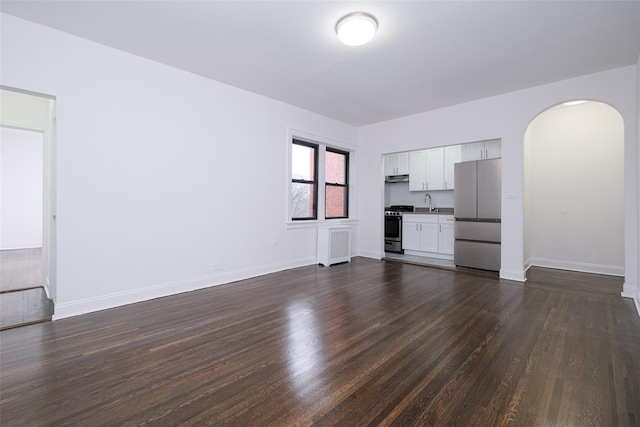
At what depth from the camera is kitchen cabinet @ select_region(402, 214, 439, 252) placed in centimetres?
610

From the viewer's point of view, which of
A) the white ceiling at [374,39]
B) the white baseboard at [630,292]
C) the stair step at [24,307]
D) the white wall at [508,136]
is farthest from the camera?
the white wall at [508,136]

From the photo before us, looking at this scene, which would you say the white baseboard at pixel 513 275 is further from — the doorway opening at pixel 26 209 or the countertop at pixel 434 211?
the doorway opening at pixel 26 209

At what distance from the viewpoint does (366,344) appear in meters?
2.27

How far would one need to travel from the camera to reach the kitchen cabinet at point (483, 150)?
5.34 meters

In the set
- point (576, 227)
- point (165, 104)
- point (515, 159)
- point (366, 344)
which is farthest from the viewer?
point (576, 227)

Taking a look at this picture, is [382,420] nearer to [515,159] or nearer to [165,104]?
[165,104]

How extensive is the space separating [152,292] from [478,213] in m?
4.87

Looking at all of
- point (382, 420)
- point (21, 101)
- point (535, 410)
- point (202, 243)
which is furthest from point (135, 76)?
point (535, 410)

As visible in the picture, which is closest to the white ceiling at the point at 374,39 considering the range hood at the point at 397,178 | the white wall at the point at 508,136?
the white wall at the point at 508,136

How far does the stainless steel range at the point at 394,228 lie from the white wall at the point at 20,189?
874 cm

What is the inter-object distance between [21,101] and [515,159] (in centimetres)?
660

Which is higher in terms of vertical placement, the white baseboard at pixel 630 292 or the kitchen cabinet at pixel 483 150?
the kitchen cabinet at pixel 483 150

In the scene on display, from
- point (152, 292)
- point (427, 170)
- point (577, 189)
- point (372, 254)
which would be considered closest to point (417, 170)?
point (427, 170)

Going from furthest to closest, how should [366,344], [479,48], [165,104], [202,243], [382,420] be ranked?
[202,243] < [165,104] < [479,48] < [366,344] < [382,420]
